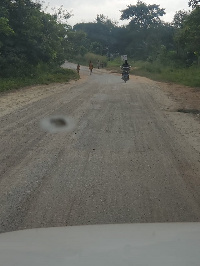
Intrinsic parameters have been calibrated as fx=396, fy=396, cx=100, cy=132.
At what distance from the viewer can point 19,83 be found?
66.7 feet

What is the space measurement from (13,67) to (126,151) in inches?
659

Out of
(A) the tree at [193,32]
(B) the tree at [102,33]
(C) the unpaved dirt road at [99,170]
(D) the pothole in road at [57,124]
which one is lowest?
(B) the tree at [102,33]

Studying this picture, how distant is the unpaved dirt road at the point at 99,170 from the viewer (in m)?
4.46

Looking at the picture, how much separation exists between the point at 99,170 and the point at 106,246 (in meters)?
3.91

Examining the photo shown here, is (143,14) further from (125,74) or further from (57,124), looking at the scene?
(57,124)

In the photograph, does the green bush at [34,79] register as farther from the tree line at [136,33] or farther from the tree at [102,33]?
the tree at [102,33]

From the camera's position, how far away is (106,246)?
2.23m

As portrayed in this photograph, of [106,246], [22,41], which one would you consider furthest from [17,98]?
[106,246]

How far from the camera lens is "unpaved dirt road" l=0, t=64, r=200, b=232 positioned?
14.6 ft

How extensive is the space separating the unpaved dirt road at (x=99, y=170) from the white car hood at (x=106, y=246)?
149 centimetres

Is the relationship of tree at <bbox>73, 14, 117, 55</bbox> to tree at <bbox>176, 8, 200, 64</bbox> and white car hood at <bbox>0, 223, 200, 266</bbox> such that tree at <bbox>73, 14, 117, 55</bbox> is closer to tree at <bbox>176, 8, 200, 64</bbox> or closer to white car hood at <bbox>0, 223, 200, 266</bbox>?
tree at <bbox>176, 8, 200, 64</bbox>

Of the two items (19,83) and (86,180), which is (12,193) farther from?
(19,83)

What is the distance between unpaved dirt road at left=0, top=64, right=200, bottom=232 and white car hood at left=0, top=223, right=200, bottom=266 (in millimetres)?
1490

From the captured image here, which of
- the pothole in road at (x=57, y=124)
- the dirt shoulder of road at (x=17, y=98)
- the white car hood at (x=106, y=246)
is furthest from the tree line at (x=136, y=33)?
the white car hood at (x=106, y=246)
